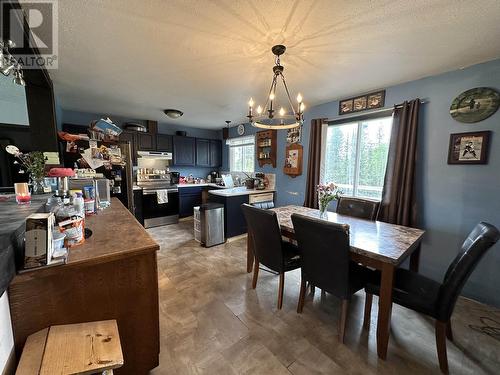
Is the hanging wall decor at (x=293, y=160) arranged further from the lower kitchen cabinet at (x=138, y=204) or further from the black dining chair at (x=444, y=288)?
the lower kitchen cabinet at (x=138, y=204)

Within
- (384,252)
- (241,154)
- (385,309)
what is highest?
(241,154)

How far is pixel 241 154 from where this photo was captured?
5.06 meters

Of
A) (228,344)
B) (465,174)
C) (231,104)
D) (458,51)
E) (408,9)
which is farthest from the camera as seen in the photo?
(231,104)

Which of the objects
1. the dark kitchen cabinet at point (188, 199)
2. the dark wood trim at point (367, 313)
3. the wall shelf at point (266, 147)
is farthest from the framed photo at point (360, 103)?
the dark kitchen cabinet at point (188, 199)

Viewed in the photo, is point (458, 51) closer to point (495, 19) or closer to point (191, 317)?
point (495, 19)

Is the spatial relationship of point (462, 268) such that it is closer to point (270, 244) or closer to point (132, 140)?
point (270, 244)

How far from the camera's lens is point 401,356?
140 centimetres

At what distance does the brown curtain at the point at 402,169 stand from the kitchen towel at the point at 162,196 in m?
3.90

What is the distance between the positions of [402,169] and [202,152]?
13.9ft

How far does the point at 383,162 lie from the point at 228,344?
272 cm

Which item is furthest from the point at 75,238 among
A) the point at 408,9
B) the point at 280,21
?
the point at 408,9

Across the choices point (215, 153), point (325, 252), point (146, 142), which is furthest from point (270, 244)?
point (215, 153)

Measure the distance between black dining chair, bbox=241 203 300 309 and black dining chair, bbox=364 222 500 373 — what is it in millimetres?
668
